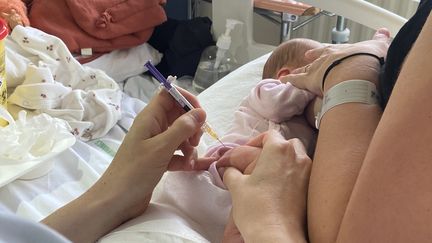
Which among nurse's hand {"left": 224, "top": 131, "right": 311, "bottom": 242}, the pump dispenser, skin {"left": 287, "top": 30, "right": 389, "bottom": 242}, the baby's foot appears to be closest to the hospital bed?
nurse's hand {"left": 224, "top": 131, "right": 311, "bottom": 242}

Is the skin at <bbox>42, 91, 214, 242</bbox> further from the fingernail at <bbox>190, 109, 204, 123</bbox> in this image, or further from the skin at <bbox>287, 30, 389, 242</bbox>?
the skin at <bbox>287, 30, 389, 242</bbox>

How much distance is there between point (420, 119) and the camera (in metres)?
0.67

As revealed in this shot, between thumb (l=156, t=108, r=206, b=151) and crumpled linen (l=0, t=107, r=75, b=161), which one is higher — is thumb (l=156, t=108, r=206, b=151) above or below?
above

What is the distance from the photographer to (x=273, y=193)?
91 centimetres

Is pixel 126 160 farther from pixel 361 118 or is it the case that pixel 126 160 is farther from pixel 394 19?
pixel 394 19

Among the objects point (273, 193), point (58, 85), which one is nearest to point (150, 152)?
point (273, 193)

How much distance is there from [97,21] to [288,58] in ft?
2.99

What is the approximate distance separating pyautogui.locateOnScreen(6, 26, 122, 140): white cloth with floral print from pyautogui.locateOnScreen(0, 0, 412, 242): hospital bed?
60 millimetres

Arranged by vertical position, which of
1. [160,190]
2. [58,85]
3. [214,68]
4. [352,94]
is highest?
[352,94]

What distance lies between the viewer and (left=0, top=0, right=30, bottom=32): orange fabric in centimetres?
196

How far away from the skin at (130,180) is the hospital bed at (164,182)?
0.03 metres

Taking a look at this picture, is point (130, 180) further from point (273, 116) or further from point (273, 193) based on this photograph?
point (273, 116)

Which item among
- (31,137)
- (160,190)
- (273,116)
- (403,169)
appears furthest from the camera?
(31,137)

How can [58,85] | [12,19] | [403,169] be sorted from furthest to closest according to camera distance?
1. [12,19]
2. [58,85]
3. [403,169]
